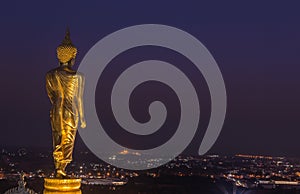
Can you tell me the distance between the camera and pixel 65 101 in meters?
8.55

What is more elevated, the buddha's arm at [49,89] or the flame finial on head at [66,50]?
the flame finial on head at [66,50]

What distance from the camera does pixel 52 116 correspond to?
8.52m

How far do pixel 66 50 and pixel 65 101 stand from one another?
821 mm

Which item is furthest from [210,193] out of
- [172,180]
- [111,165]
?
[111,165]

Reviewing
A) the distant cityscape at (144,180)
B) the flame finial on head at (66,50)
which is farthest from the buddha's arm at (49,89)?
the distant cityscape at (144,180)

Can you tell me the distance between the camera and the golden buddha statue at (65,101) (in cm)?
846

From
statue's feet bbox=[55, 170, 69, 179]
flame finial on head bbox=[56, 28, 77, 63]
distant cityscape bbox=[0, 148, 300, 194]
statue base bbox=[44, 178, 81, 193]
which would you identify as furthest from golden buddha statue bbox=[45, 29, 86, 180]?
distant cityscape bbox=[0, 148, 300, 194]

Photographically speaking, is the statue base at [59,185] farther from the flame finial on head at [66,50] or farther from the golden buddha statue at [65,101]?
the flame finial on head at [66,50]

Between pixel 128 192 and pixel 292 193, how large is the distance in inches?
807

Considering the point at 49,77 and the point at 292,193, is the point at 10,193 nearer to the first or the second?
the point at 49,77

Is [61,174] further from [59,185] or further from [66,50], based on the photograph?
[66,50]

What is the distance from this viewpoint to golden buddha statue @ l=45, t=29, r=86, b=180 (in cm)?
846

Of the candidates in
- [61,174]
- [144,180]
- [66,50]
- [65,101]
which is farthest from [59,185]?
[144,180]

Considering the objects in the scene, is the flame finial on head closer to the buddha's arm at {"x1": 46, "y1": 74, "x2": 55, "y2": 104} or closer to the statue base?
the buddha's arm at {"x1": 46, "y1": 74, "x2": 55, "y2": 104}
